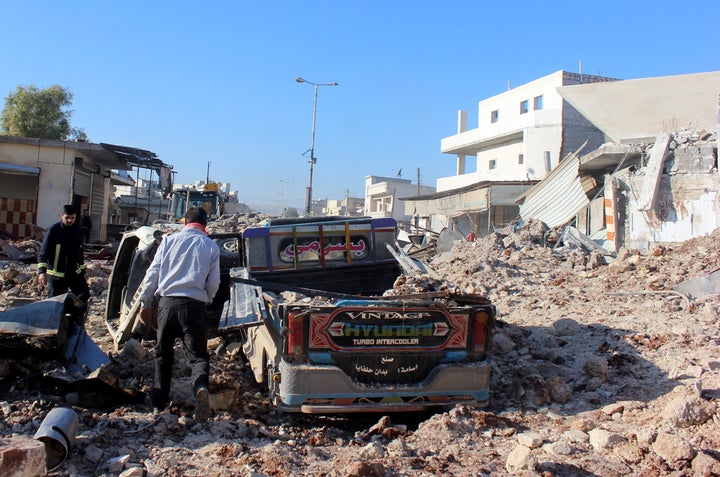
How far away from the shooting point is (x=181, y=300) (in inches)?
170

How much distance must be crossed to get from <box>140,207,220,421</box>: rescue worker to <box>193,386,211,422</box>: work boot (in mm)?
91

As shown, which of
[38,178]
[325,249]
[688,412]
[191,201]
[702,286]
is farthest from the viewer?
[191,201]

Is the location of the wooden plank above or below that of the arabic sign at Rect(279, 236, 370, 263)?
above

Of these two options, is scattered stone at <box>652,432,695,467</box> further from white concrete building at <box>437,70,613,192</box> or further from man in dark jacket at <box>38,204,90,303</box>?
white concrete building at <box>437,70,613,192</box>

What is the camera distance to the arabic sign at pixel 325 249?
244 inches

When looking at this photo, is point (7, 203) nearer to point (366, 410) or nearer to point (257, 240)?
point (257, 240)

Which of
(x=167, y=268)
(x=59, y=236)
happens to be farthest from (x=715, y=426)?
(x=59, y=236)

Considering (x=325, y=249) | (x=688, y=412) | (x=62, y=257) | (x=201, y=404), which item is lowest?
(x=201, y=404)

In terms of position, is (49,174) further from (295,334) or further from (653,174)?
(295,334)

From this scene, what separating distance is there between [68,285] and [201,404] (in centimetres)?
325

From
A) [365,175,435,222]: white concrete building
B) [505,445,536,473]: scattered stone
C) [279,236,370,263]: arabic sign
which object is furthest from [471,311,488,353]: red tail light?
[365,175,435,222]: white concrete building

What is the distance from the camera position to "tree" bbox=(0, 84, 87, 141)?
109 feet

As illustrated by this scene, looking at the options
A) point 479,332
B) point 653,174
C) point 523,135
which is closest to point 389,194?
point 523,135

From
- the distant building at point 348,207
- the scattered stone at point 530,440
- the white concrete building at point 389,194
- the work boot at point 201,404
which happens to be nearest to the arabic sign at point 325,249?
the work boot at point 201,404
